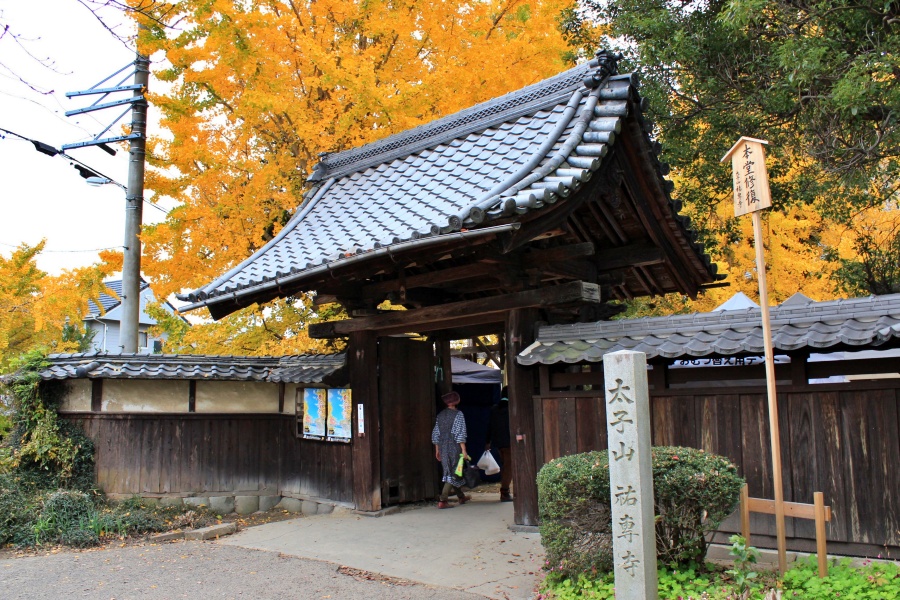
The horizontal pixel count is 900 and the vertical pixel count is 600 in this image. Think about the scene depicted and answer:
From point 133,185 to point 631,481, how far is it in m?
11.4

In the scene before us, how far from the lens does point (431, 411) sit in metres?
11.5

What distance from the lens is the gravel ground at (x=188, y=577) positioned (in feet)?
22.8

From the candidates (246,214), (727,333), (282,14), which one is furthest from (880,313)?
(282,14)

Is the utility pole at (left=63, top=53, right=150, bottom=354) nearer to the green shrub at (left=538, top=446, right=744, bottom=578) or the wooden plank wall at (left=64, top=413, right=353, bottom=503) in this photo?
the wooden plank wall at (left=64, top=413, right=353, bottom=503)

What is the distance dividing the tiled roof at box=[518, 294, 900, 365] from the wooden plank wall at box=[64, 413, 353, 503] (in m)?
4.45

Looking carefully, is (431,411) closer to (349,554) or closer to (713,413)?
(349,554)

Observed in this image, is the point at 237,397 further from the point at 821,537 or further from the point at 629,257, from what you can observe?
the point at 821,537

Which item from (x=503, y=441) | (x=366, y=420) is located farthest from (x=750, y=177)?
(x=503, y=441)

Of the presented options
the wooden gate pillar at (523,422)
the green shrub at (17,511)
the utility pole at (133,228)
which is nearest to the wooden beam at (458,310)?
the wooden gate pillar at (523,422)

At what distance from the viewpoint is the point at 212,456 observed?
38.2ft

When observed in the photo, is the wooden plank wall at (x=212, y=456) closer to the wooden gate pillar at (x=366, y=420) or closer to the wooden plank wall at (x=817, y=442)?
the wooden gate pillar at (x=366, y=420)

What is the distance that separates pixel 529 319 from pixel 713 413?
245 cm

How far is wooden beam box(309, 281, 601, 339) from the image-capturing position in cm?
809

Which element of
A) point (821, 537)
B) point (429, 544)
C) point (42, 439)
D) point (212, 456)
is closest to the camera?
point (821, 537)
